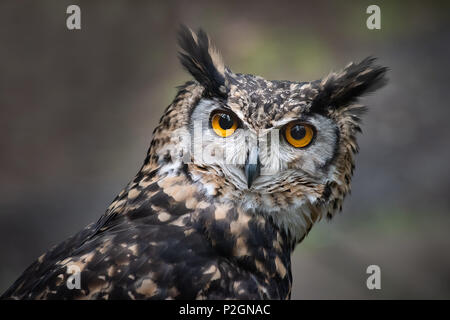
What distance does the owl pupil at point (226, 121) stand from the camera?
47.1 inches

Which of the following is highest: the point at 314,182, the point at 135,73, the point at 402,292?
the point at 135,73

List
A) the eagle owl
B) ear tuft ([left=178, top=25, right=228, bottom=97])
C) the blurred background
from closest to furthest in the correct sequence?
the eagle owl → ear tuft ([left=178, top=25, right=228, bottom=97]) → the blurred background

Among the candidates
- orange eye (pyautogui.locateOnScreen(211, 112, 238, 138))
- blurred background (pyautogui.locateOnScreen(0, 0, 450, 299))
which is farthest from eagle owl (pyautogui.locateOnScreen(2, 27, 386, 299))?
blurred background (pyautogui.locateOnScreen(0, 0, 450, 299))

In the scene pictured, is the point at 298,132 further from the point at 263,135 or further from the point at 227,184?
the point at 227,184

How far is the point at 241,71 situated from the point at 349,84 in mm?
1413

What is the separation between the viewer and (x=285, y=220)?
1287 mm

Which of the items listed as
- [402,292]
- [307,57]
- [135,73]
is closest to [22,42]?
[135,73]

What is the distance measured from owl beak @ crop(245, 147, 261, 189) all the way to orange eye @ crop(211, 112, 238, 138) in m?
0.08

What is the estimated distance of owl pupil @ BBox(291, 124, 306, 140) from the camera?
1.23 m

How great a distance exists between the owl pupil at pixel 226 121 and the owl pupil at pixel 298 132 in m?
0.17

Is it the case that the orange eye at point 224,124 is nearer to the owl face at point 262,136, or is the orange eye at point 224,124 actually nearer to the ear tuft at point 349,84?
the owl face at point 262,136

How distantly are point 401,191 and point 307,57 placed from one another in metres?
0.95

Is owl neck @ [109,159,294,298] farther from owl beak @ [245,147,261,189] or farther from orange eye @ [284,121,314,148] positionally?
orange eye @ [284,121,314,148]
